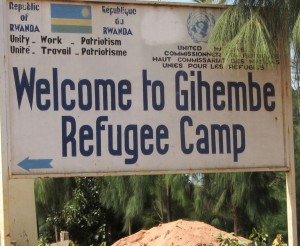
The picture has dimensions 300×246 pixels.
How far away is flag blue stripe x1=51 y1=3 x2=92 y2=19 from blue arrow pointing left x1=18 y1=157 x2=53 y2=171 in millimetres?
1234

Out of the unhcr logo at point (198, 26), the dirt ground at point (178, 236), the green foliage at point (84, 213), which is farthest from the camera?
the green foliage at point (84, 213)

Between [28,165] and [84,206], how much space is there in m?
12.8

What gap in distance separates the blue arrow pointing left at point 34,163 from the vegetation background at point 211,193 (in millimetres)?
1826

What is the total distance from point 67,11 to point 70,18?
0.07 meters

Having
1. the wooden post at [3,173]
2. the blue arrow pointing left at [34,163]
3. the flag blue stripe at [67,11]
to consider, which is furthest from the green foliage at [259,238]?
the flag blue stripe at [67,11]

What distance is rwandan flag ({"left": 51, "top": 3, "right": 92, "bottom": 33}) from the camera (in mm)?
5520

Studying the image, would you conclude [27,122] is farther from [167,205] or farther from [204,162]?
[167,205]

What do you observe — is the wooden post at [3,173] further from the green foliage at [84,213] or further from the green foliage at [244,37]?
the green foliage at [84,213]

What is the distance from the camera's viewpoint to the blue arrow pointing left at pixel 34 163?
5309 mm

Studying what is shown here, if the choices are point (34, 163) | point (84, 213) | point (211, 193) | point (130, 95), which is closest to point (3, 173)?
point (34, 163)

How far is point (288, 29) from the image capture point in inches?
229

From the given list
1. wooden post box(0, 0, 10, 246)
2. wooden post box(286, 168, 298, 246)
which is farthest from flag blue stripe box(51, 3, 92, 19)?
wooden post box(286, 168, 298, 246)

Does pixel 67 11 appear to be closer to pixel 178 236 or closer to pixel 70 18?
pixel 70 18

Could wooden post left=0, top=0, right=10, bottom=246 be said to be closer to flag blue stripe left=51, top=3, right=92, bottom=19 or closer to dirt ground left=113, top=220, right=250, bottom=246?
flag blue stripe left=51, top=3, right=92, bottom=19
